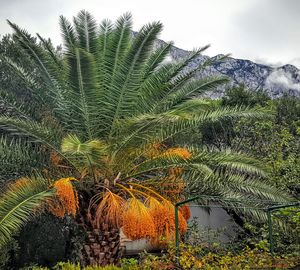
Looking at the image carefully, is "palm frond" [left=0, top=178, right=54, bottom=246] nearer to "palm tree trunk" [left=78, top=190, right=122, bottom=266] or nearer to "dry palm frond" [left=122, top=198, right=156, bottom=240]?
"palm tree trunk" [left=78, top=190, right=122, bottom=266]

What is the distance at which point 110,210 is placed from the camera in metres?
10.4

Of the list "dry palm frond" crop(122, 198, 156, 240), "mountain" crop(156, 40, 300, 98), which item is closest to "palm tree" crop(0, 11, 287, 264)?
"dry palm frond" crop(122, 198, 156, 240)

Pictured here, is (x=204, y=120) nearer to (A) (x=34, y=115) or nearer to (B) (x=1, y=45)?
(A) (x=34, y=115)

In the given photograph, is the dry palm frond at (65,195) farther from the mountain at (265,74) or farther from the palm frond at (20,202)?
the mountain at (265,74)

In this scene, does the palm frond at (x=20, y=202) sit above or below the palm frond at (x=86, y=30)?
below

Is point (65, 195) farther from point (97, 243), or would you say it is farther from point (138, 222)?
point (97, 243)

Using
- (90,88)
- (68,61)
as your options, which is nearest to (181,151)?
(90,88)

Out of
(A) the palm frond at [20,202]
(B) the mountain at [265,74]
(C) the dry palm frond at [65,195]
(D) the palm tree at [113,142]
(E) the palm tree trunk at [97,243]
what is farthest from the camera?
(B) the mountain at [265,74]

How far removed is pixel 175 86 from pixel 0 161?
486cm

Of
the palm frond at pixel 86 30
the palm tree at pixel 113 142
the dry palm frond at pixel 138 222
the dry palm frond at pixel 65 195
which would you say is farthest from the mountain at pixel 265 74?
the dry palm frond at pixel 138 222

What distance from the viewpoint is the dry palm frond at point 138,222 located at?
985cm

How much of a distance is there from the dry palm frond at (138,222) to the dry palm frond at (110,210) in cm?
31

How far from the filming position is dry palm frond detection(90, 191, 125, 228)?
10359mm

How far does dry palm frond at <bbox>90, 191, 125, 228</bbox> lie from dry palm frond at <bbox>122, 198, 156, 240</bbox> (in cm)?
31
